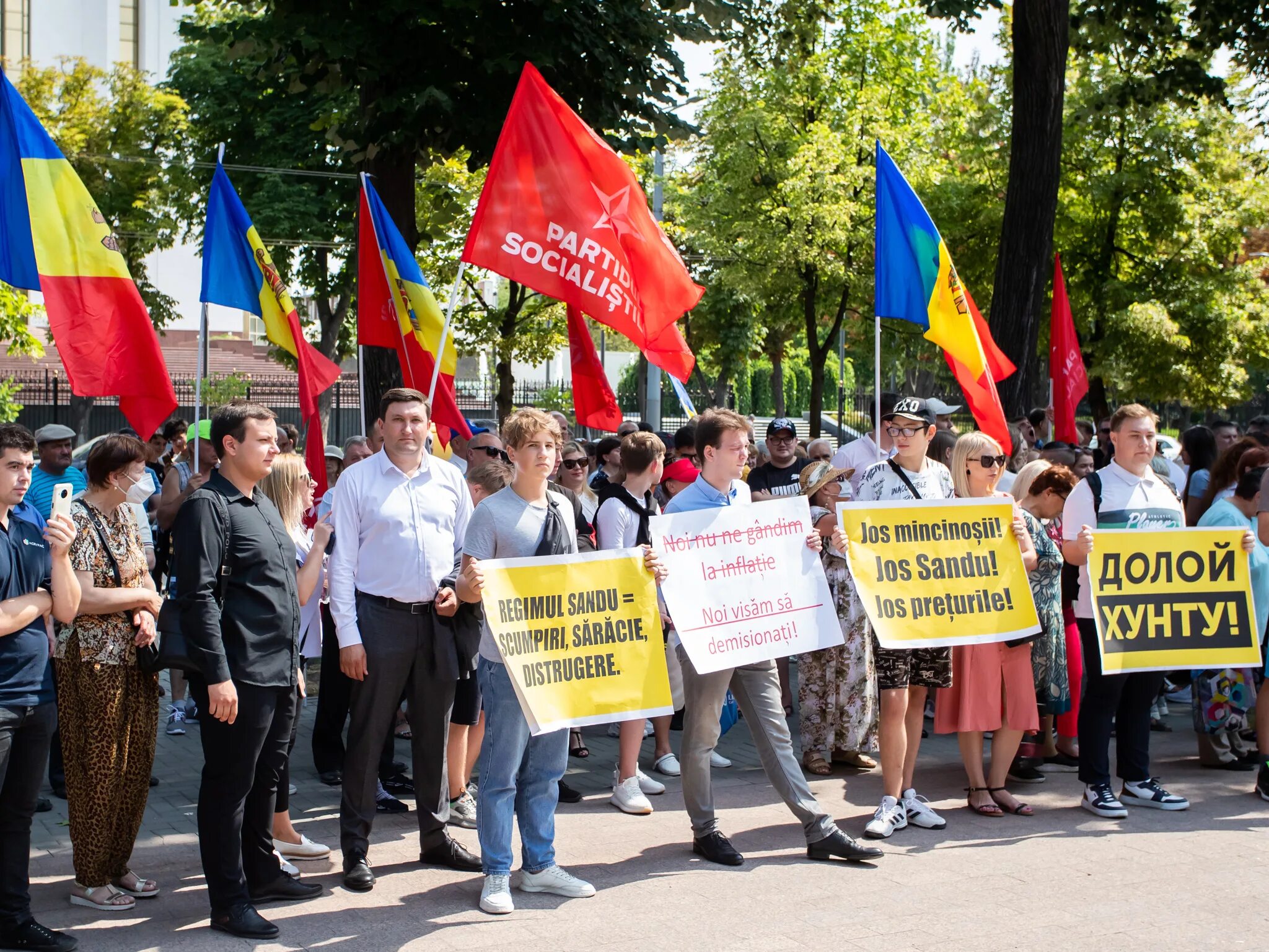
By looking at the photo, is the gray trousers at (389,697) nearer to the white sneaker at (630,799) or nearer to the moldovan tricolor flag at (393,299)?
the white sneaker at (630,799)

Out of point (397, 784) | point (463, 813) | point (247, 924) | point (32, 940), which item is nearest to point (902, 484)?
point (463, 813)

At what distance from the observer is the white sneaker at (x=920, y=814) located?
662 cm

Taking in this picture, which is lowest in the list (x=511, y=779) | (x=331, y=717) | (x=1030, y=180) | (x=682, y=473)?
(x=331, y=717)

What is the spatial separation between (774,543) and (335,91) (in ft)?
22.6

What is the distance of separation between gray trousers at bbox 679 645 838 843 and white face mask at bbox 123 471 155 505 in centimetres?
437

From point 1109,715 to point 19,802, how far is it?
16.9 ft

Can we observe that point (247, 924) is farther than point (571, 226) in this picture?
No

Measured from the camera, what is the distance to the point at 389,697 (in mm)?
5785

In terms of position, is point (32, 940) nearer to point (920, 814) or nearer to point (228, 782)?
point (228, 782)

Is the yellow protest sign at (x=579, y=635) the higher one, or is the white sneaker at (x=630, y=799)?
the yellow protest sign at (x=579, y=635)

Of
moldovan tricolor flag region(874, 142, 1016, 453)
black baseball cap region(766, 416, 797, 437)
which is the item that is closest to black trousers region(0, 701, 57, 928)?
moldovan tricolor flag region(874, 142, 1016, 453)

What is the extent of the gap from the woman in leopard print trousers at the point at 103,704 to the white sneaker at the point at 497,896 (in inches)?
→ 57.0

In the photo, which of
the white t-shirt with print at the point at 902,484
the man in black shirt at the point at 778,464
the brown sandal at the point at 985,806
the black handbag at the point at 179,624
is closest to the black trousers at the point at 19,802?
A: the black handbag at the point at 179,624

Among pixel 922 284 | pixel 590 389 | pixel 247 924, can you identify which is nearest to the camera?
pixel 247 924
